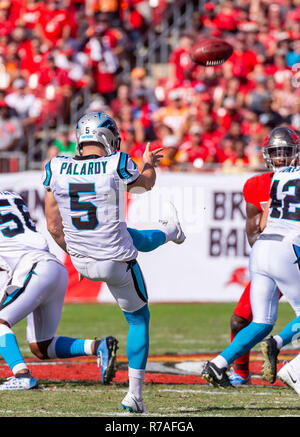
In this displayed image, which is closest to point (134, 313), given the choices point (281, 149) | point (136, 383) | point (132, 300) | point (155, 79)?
point (132, 300)

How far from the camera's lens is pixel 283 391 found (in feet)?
19.2

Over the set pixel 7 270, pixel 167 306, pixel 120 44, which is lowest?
pixel 167 306

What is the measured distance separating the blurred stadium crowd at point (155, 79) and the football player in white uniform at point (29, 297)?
594 centimetres

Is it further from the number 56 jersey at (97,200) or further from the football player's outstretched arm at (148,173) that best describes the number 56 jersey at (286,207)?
the number 56 jersey at (97,200)

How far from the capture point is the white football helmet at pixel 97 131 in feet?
16.7

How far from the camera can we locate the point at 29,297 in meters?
5.91

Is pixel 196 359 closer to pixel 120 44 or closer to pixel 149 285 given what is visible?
pixel 149 285

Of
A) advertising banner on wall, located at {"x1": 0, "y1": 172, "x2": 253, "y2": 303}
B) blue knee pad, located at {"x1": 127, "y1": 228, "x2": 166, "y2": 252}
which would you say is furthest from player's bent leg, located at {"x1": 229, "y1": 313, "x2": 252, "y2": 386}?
advertising banner on wall, located at {"x1": 0, "y1": 172, "x2": 253, "y2": 303}

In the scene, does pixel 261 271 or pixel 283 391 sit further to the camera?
pixel 283 391

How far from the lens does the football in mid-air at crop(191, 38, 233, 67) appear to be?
26.0ft

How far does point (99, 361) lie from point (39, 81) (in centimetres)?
984

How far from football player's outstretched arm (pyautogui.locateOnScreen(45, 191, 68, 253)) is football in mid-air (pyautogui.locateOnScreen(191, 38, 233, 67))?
10.1ft

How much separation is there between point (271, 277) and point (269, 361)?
1.79ft
